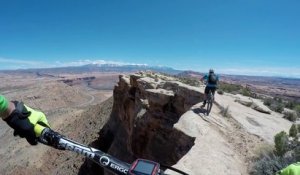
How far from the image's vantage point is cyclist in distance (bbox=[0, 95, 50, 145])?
2763mm

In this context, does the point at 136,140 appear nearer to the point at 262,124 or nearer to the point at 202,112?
the point at 202,112

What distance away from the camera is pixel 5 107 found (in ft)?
8.99

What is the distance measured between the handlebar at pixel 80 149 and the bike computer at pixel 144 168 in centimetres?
9

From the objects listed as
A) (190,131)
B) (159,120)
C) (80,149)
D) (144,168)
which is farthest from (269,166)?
(159,120)

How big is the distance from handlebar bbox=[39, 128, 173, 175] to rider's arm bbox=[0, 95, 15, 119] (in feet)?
1.36

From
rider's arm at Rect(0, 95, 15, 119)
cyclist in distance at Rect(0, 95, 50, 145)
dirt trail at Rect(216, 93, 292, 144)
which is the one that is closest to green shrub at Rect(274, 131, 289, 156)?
dirt trail at Rect(216, 93, 292, 144)

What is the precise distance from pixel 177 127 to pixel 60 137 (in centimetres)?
911

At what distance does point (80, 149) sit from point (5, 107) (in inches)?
36.4

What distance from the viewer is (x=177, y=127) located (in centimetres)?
1188

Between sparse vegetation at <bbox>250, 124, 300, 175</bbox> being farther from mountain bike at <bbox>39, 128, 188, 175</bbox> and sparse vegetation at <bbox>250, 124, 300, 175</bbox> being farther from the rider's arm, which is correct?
the rider's arm

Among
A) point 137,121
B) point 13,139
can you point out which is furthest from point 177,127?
point 13,139

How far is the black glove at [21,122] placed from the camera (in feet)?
9.16

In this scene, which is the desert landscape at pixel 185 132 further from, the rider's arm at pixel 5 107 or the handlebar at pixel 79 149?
the rider's arm at pixel 5 107

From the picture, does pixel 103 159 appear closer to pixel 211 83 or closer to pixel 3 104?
pixel 3 104
